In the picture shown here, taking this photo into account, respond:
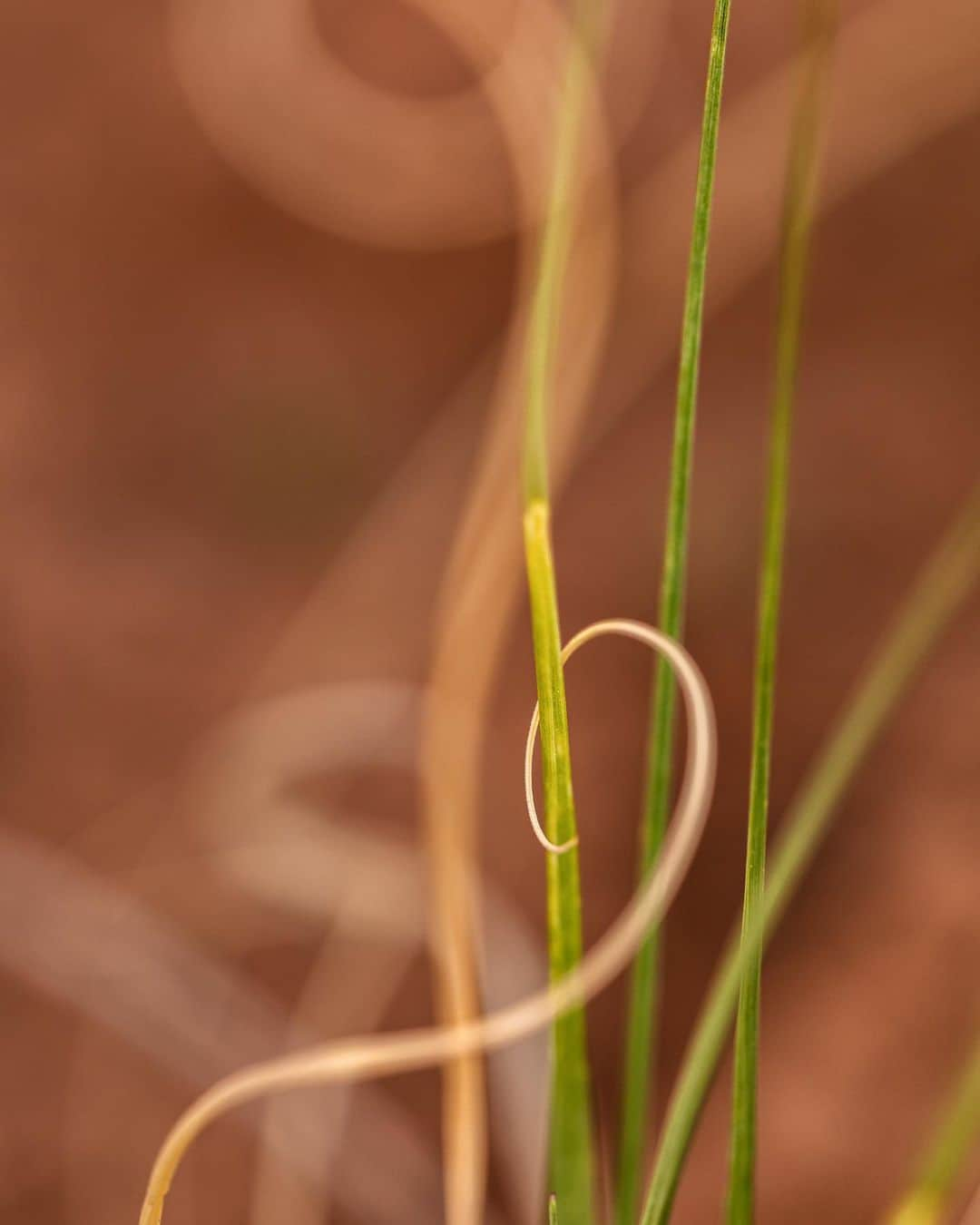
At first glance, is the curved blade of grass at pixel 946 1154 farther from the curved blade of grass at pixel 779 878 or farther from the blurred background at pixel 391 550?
the blurred background at pixel 391 550

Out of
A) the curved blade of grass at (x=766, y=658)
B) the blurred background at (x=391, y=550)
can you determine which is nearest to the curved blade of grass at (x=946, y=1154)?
the curved blade of grass at (x=766, y=658)

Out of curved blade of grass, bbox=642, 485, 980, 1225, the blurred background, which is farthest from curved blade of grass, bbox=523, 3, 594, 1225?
the blurred background

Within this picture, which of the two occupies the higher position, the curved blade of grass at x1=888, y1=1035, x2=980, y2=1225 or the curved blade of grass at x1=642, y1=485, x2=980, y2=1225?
the curved blade of grass at x1=642, y1=485, x2=980, y2=1225

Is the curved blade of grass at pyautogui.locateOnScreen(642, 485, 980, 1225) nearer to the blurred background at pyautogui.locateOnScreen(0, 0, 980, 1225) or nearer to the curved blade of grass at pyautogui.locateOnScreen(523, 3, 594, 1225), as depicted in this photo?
the curved blade of grass at pyautogui.locateOnScreen(523, 3, 594, 1225)

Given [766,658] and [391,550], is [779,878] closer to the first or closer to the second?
[766,658]

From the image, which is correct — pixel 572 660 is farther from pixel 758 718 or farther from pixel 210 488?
pixel 758 718

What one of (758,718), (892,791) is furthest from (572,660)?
(758,718)
